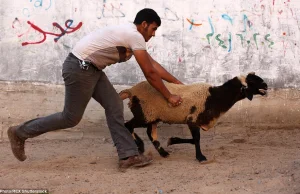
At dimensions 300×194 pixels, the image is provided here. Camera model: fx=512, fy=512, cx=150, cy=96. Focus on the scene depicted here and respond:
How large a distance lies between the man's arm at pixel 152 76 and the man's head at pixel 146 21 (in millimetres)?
284

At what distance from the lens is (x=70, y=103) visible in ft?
18.1

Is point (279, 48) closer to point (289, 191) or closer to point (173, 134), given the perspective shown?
point (173, 134)

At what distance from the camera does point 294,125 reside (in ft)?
25.3

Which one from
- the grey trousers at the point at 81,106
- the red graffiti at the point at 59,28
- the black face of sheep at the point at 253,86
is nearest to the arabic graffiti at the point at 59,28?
the red graffiti at the point at 59,28

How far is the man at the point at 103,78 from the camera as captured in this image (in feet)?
17.9

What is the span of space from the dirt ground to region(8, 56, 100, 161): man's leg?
1.41ft

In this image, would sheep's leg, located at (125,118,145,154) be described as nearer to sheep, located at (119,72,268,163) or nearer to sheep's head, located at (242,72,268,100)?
sheep, located at (119,72,268,163)

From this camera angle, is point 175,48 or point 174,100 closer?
point 174,100

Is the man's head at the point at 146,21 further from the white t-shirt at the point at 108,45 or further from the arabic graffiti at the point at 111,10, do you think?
the arabic graffiti at the point at 111,10

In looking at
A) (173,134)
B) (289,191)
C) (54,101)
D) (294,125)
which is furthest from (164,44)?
(289,191)

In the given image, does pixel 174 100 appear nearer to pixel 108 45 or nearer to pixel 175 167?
pixel 175 167

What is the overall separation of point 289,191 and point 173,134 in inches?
122

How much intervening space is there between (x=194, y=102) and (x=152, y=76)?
770 millimetres

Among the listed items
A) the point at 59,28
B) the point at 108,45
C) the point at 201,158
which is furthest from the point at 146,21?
the point at 59,28
